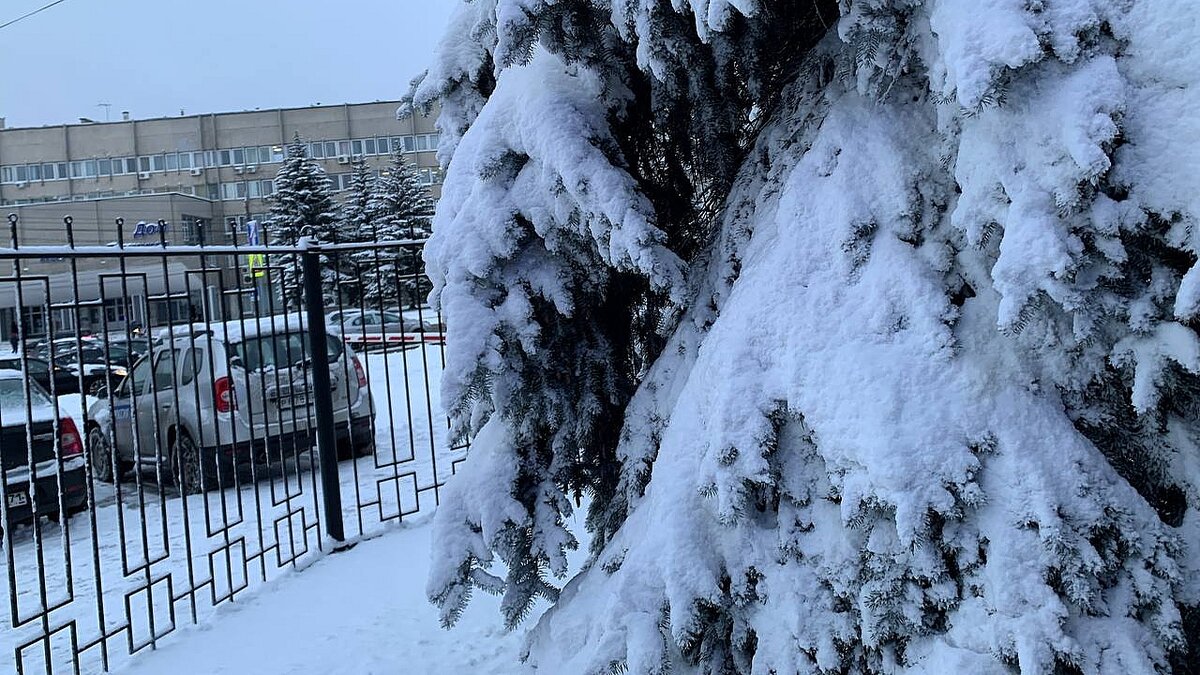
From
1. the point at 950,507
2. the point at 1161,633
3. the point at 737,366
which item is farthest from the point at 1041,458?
the point at 737,366

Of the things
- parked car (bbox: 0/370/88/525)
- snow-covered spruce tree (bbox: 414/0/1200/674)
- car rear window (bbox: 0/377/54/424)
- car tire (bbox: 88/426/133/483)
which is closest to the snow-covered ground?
car tire (bbox: 88/426/133/483)

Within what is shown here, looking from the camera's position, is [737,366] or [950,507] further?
[737,366]

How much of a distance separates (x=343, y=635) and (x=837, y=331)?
10.6ft

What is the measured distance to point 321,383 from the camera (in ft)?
18.6

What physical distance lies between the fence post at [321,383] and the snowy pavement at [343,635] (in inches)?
23.6

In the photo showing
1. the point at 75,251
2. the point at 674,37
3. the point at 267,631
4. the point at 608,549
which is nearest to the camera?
the point at 674,37

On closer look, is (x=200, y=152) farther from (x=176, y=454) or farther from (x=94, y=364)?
(x=176, y=454)

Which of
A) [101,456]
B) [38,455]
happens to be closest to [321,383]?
[38,455]

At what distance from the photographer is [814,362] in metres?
1.87

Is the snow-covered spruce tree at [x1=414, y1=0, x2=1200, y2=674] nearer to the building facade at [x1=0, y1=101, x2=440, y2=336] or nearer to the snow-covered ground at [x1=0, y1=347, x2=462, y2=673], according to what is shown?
the snow-covered ground at [x1=0, y1=347, x2=462, y2=673]

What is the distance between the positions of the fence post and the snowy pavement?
0.60 m

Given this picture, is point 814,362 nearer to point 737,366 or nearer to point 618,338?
point 737,366

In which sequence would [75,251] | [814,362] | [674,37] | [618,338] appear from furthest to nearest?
1. [75,251]
2. [618,338]
3. [674,37]
4. [814,362]

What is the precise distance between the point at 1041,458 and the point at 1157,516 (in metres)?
0.23
